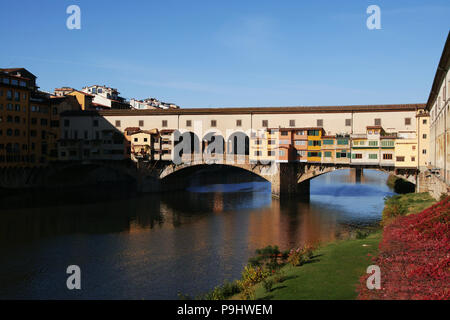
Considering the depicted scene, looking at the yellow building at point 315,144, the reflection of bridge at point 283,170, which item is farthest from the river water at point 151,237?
the yellow building at point 315,144

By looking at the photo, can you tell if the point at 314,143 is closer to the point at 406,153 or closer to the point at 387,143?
the point at 387,143

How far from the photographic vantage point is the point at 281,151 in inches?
2454

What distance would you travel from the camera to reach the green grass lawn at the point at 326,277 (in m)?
17.2

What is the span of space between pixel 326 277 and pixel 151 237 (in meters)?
21.9

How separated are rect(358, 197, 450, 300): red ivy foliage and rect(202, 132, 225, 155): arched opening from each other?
4438 centimetres

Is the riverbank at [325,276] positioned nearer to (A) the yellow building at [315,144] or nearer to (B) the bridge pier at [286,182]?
(A) the yellow building at [315,144]

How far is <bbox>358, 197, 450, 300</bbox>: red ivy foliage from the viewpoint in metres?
14.9

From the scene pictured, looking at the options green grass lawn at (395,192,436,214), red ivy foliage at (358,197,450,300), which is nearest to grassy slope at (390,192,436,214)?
green grass lawn at (395,192,436,214)

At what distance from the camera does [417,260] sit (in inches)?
720

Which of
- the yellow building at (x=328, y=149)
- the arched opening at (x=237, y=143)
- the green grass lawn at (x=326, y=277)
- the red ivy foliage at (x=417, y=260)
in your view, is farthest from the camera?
the arched opening at (x=237, y=143)

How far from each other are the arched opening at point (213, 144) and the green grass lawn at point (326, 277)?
44.9 metres

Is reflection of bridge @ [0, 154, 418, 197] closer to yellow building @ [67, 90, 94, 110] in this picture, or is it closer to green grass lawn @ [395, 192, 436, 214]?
green grass lawn @ [395, 192, 436, 214]

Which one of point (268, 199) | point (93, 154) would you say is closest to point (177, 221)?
point (268, 199)
